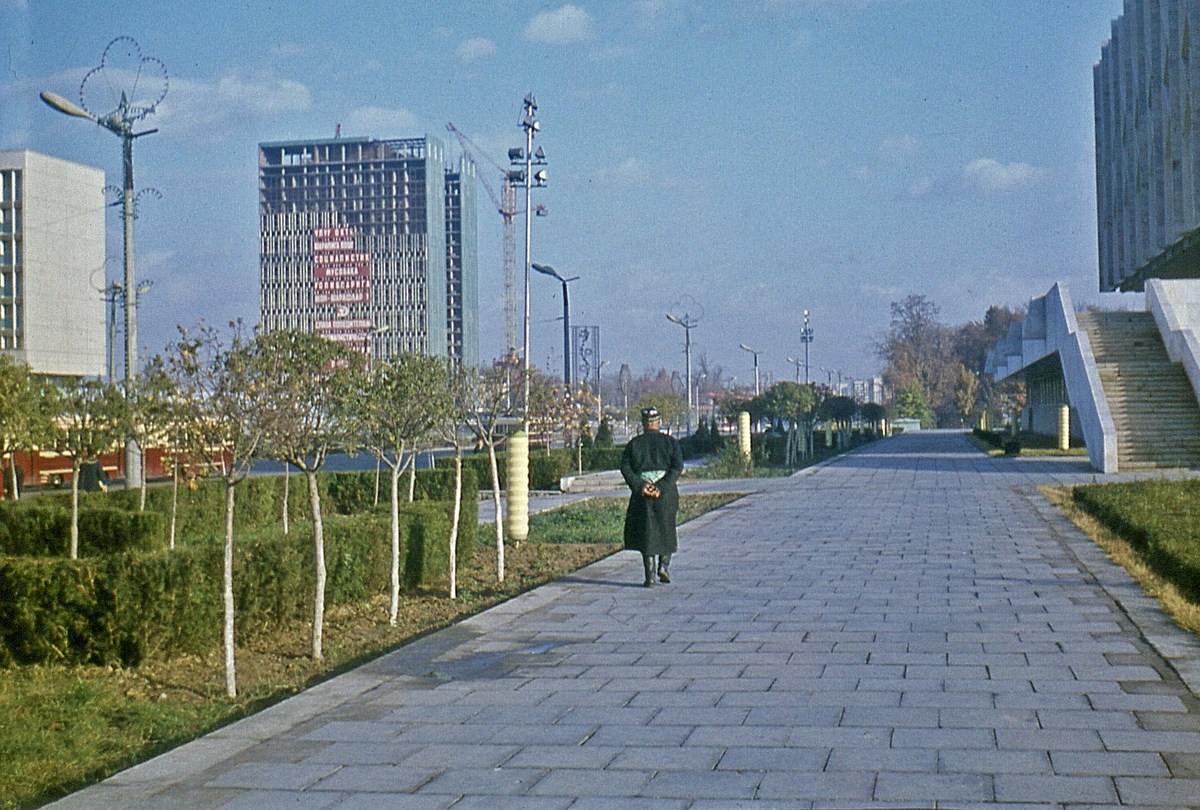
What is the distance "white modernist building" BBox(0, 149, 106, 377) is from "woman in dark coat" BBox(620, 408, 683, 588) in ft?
171

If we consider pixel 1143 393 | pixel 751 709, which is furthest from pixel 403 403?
pixel 1143 393

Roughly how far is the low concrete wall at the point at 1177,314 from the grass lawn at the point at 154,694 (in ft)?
91.9

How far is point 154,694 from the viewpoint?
276 inches

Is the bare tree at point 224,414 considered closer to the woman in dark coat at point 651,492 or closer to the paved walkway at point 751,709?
the paved walkway at point 751,709

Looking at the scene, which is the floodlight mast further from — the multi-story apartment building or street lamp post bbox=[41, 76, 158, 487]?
the multi-story apartment building

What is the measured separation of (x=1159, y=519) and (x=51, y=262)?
195ft

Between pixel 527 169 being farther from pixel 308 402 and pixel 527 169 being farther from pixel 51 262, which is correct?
pixel 51 262

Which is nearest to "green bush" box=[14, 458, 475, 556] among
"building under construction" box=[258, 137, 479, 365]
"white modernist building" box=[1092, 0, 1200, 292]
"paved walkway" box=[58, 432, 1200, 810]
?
"paved walkway" box=[58, 432, 1200, 810]

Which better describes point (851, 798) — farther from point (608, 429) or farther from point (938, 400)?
point (938, 400)

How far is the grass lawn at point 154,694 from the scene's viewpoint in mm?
5469

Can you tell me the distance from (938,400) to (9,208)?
7816 centimetres

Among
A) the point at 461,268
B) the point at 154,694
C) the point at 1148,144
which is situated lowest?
the point at 154,694

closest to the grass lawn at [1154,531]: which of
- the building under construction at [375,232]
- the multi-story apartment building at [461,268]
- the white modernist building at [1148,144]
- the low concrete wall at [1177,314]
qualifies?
the white modernist building at [1148,144]

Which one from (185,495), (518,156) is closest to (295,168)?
(518,156)
